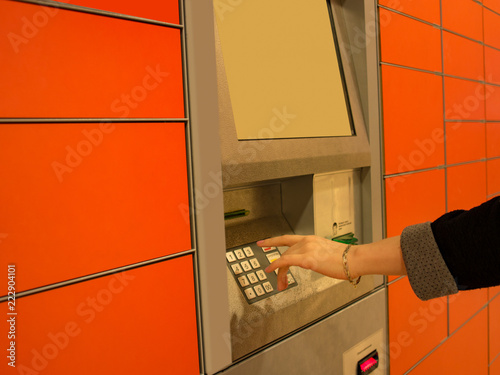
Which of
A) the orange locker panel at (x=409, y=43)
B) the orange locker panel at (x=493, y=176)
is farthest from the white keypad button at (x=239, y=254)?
the orange locker panel at (x=493, y=176)

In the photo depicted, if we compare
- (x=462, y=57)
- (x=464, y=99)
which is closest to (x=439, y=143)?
(x=464, y=99)

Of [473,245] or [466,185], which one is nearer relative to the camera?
[473,245]

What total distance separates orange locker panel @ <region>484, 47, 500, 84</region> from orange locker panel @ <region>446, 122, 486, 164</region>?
339mm

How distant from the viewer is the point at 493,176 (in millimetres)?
2506

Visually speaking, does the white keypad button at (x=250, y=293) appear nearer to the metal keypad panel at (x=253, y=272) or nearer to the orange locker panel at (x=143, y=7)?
the metal keypad panel at (x=253, y=272)

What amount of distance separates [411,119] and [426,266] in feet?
3.23

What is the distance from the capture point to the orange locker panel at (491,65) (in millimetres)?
2404

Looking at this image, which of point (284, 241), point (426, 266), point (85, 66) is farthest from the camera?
point (284, 241)

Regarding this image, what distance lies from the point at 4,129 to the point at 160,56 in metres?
0.36

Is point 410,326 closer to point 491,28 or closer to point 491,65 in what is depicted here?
point 491,65

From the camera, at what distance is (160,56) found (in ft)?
2.94

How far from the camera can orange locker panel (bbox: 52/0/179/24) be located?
801mm

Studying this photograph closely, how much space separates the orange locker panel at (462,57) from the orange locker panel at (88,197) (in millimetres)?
1650

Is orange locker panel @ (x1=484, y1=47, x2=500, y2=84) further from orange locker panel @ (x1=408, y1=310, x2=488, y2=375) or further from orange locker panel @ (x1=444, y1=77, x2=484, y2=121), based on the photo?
orange locker panel @ (x1=408, y1=310, x2=488, y2=375)
